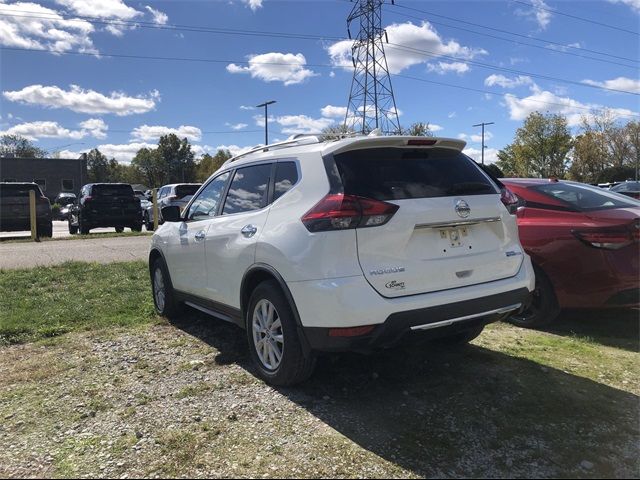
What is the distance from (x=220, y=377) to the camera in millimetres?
4195

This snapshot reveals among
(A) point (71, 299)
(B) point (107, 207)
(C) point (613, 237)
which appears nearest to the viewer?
(C) point (613, 237)

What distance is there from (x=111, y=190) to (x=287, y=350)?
1565 centimetres

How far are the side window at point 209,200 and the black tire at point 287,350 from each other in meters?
1.37

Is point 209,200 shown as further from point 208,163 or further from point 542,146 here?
point 208,163

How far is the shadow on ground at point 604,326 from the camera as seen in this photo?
4.98 m

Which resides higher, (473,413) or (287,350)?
(287,350)

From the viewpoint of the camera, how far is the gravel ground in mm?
2885

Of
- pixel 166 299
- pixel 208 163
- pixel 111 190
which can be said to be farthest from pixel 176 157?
pixel 166 299

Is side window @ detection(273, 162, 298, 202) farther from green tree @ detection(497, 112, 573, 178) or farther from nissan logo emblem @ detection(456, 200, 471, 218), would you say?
green tree @ detection(497, 112, 573, 178)

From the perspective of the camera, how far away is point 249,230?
4121mm

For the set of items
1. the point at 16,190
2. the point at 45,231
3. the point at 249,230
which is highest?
the point at 16,190

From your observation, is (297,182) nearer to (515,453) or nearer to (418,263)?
(418,263)

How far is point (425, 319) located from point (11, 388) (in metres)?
3.24

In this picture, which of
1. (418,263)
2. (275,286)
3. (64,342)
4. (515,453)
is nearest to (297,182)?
(275,286)
